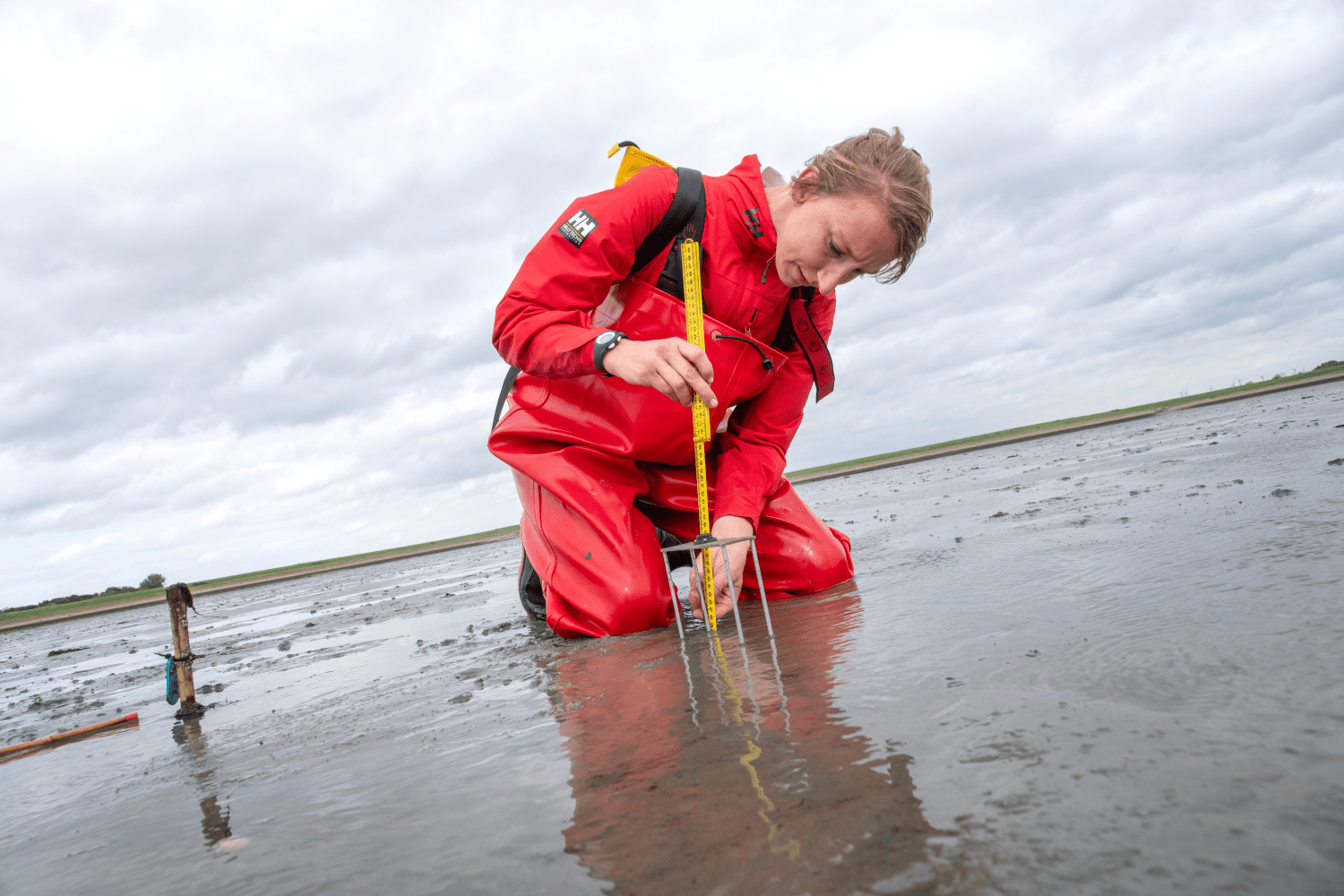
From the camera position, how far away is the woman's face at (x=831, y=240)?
2.62 metres

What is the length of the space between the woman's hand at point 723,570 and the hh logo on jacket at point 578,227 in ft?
4.63

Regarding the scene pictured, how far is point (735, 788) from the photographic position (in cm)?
131

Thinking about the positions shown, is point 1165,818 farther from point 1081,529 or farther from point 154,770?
point 1081,529

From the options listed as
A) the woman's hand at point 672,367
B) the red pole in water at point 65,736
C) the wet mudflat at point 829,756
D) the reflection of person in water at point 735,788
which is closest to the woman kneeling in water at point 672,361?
the woman's hand at point 672,367

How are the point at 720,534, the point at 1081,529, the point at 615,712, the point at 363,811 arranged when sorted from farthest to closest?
1. the point at 1081,529
2. the point at 720,534
3. the point at 615,712
4. the point at 363,811

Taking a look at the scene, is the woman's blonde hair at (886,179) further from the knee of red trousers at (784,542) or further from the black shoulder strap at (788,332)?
the knee of red trousers at (784,542)

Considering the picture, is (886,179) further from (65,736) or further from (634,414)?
(65,736)

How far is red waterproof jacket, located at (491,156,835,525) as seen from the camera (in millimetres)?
2900

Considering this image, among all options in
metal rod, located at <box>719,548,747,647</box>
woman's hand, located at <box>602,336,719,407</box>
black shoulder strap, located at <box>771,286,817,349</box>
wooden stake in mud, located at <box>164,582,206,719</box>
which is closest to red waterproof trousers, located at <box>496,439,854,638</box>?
metal rod, located at <box>719,548,747,647</box>

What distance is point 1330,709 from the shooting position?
1.18m

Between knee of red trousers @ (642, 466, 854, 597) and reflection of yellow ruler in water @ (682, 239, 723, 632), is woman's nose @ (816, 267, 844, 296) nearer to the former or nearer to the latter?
reflection of yellow ruler in water @ (682, 239, 723, 632)

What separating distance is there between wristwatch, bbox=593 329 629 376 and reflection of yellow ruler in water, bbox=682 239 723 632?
0.42m

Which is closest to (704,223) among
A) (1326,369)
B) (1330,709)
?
(1330,709)

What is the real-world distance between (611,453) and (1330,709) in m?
2.66
